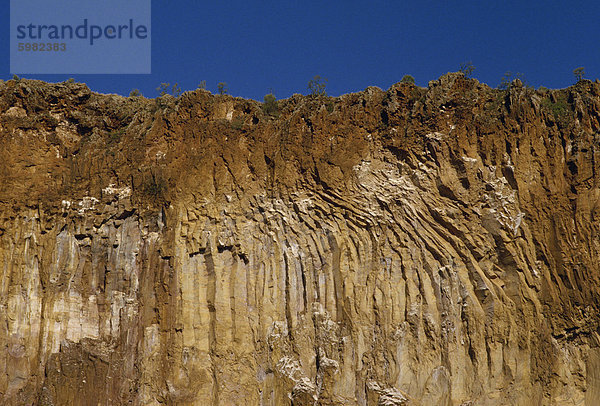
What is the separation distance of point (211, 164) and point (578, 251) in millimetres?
8794

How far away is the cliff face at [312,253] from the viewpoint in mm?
15703

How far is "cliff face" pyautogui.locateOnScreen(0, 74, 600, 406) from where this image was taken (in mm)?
15703

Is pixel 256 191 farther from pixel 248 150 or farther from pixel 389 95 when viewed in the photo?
pixel 389 95

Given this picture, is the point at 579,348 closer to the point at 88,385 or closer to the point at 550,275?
the point at 550,275

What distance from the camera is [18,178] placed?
1708cm

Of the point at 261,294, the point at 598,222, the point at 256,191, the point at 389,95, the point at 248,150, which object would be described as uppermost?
the point at 389,95

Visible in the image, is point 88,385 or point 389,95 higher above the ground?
point 389,95

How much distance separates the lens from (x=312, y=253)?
16641mm


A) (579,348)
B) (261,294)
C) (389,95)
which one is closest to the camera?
(579,348)

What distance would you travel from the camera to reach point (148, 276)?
1662cm

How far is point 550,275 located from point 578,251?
81 centimetres

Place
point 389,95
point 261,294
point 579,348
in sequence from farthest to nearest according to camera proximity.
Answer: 1. point 389,95
2. point 261,294
3. point 579,348

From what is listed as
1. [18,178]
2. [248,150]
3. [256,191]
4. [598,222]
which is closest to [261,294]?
[256,191]

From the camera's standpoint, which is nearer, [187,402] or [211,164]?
[187,402]
